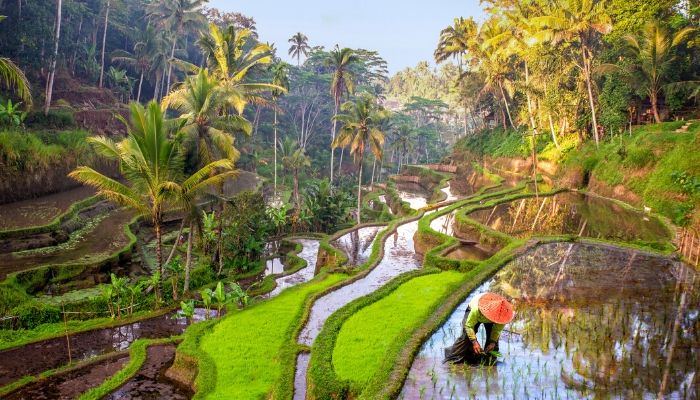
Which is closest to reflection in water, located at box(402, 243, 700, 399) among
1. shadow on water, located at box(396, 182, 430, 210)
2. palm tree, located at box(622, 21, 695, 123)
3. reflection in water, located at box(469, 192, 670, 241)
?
reflection in water, located at box(469, 192, 670, 241)

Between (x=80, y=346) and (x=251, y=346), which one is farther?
(x=80, y=346)

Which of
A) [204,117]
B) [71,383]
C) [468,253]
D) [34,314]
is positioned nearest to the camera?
[71,383]

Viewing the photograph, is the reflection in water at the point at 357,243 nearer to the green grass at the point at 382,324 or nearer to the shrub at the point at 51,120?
the green grass at the point at 382,324

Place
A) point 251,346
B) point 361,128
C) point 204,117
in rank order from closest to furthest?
point 251,346
point 204,117
point 361,128

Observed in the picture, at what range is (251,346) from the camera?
1182 centimetres

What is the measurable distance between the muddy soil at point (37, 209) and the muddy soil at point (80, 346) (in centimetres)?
990

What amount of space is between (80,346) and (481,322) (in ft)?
39.4

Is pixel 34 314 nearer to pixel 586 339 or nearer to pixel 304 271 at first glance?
pixel 304 271

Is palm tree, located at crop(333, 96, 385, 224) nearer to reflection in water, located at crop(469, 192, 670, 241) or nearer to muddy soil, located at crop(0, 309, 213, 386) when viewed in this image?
reflection in water, located at crop(469, 192, 670, 241)

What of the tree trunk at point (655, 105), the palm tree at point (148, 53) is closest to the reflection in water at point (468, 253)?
the tree trunk at point (655, 105)

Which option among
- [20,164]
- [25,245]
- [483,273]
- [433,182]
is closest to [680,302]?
[483,273]

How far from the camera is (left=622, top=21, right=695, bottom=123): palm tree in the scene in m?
27.6

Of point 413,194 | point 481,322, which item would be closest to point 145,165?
point 481,322

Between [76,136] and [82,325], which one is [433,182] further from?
[82,325]
